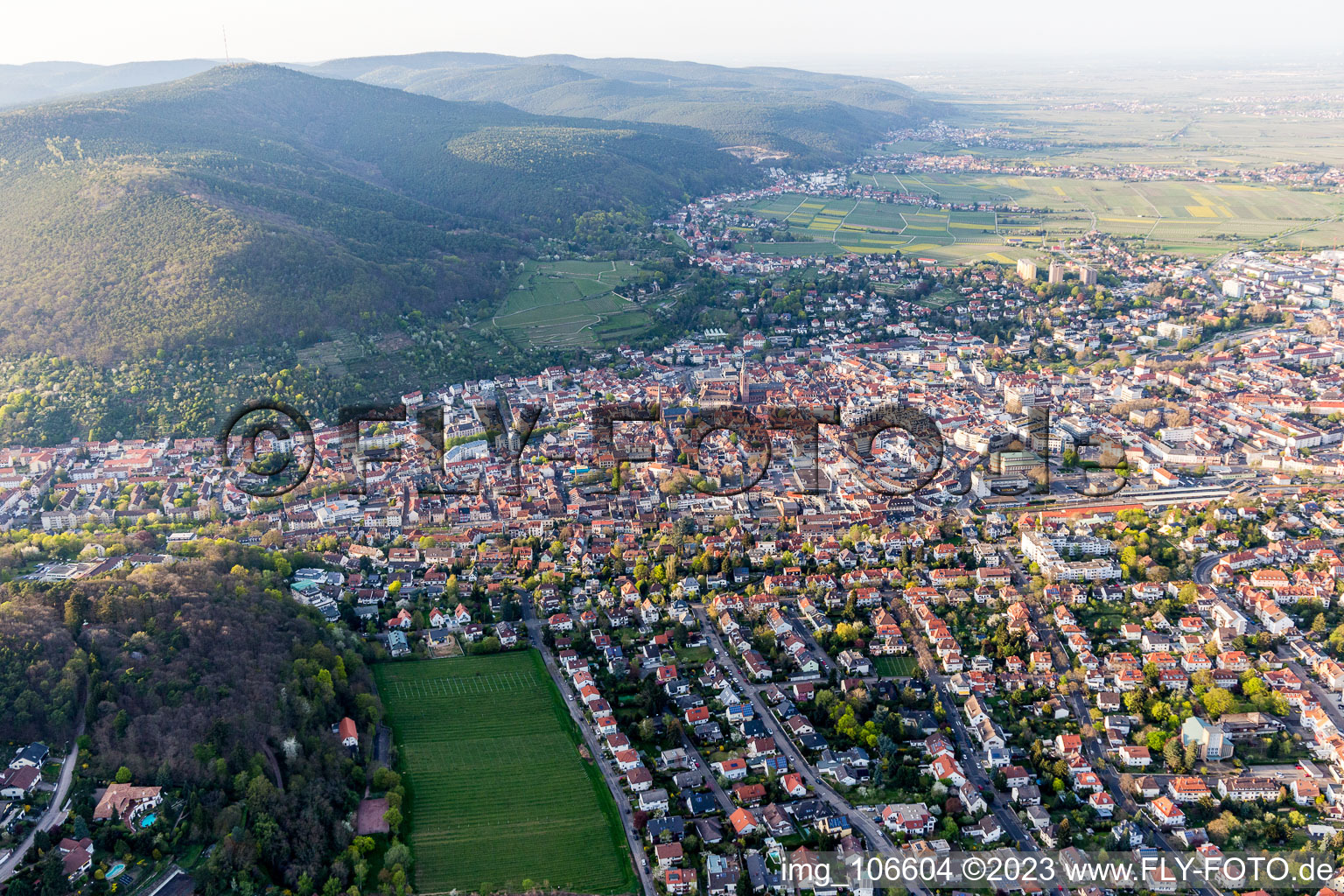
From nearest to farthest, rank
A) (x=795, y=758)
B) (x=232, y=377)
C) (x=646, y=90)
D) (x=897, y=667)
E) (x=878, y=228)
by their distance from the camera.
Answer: (x=795, y=758) → (x=897, y=667) → (x=232, y=377) → (x=878, y=228) → (x=646, y=90)

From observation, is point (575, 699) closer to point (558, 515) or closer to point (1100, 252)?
point (558, 515)

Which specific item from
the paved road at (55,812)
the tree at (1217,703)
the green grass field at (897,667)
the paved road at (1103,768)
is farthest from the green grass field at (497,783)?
the tree at (1217,703)

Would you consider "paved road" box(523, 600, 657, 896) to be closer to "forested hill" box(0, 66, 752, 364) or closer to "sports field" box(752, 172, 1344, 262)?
"forested hill" box(0, 66, 752, 364)

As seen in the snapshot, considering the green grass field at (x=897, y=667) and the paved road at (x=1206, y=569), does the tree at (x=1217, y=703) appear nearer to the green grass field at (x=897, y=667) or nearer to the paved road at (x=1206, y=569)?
the green grass field at (x=897, y=667)

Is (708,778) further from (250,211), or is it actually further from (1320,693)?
(250,211)

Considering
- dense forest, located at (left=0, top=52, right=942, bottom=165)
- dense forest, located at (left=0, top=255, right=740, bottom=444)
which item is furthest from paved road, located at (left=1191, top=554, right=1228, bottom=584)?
dense forest, located at (left=0, top=52, right=942, bottom=165)

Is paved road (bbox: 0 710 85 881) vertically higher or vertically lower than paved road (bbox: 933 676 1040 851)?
higher

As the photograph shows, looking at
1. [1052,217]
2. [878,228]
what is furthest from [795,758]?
[1052,217]

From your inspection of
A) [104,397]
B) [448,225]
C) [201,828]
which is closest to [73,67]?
[448,225]
